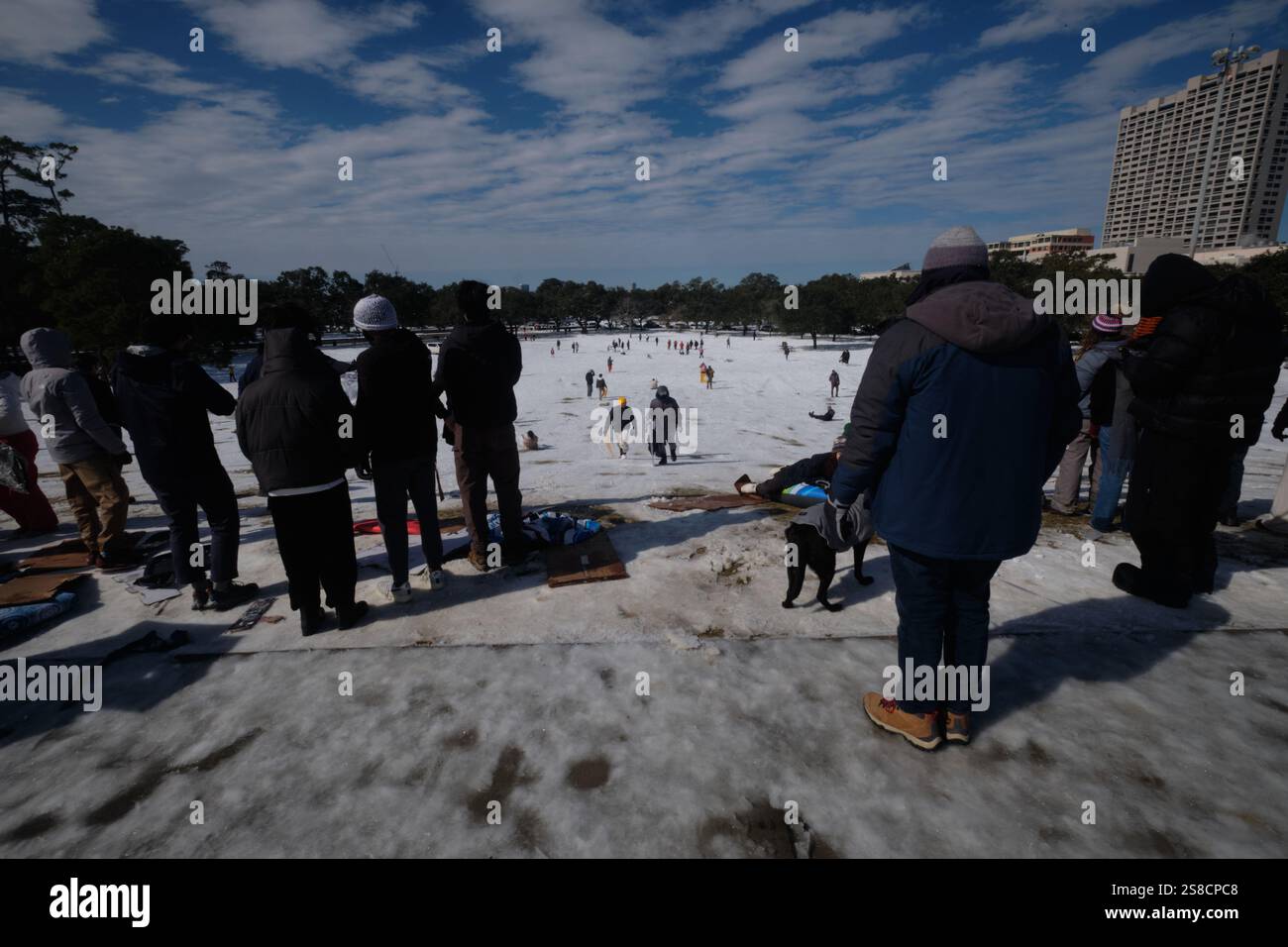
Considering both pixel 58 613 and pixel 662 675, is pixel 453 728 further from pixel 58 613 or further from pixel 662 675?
pixel 58 613

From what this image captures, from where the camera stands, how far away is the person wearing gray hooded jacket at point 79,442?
16.0ft

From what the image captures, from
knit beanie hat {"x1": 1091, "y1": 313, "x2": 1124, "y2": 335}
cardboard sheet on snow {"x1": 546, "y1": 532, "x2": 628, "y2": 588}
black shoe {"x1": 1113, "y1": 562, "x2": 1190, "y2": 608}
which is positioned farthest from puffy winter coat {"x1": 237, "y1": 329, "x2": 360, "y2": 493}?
knit beanie hat {"x1": 1091, "y1": 313, "x2": 1124, "y2": 335}

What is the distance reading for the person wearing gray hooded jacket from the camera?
4883mm

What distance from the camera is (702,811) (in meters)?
2.28

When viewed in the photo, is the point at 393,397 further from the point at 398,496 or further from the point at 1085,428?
the point at 1085,428

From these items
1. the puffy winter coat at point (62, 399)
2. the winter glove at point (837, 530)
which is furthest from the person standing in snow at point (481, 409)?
the puffy winter coat at point (62, 399)

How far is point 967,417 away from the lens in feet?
7.54

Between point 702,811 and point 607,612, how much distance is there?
1851mm

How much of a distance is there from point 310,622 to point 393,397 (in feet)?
5.56

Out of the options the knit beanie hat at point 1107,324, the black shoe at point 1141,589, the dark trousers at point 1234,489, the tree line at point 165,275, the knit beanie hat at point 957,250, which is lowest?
the black shoe at point 1141,589

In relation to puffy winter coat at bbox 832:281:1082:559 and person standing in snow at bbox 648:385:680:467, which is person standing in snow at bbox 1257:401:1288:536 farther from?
person standing in snow at bbox 648:385:680:467

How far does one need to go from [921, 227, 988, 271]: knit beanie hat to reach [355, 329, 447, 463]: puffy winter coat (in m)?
3.20

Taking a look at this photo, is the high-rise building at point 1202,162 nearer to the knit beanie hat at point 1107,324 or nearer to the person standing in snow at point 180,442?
the knit beanie hat at point 1107,324

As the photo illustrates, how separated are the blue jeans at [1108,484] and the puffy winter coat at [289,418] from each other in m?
6.86
